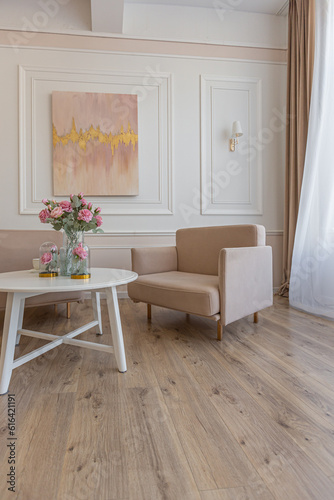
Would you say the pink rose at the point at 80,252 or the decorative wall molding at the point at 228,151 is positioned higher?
the decorative wall molding at the point at 228,151

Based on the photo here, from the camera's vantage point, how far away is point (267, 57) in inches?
140

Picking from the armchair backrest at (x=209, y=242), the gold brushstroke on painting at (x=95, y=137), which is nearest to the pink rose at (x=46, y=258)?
the armchair backrest at (x=209, y=242)

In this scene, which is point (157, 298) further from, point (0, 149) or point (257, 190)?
point (0, 149)

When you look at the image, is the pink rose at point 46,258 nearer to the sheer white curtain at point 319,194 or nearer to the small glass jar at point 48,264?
the small glass jar at point 48,264

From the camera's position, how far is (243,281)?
209 cm

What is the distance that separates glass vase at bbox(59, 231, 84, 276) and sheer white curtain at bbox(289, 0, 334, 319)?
2.04 meters

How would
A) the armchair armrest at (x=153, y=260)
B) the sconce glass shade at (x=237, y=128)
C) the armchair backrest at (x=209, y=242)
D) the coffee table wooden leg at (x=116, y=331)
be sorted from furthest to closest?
1. the sconce glass shade at (x=237, y=128)
2. the armchair armrest at (x=153, y=260)
3. the armchair backrest at (x=209, y=242)
4. the coffee table wooden leg at (x=116, y=331)

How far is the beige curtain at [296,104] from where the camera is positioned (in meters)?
2.99

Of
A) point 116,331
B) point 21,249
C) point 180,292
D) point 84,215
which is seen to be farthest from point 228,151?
point 116,331

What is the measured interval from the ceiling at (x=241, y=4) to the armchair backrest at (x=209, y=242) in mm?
2577

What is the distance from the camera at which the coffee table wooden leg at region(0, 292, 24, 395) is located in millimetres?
1363

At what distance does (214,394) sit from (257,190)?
2732mm

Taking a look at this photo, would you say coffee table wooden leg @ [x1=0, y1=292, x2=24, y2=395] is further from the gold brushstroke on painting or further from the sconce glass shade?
the sconce glass shade

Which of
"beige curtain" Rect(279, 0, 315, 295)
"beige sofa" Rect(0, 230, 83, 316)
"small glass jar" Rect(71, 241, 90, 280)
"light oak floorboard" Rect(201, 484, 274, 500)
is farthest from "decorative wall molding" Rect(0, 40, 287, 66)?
"light oak floorboard" Rect(201, 484, 274, 500)
